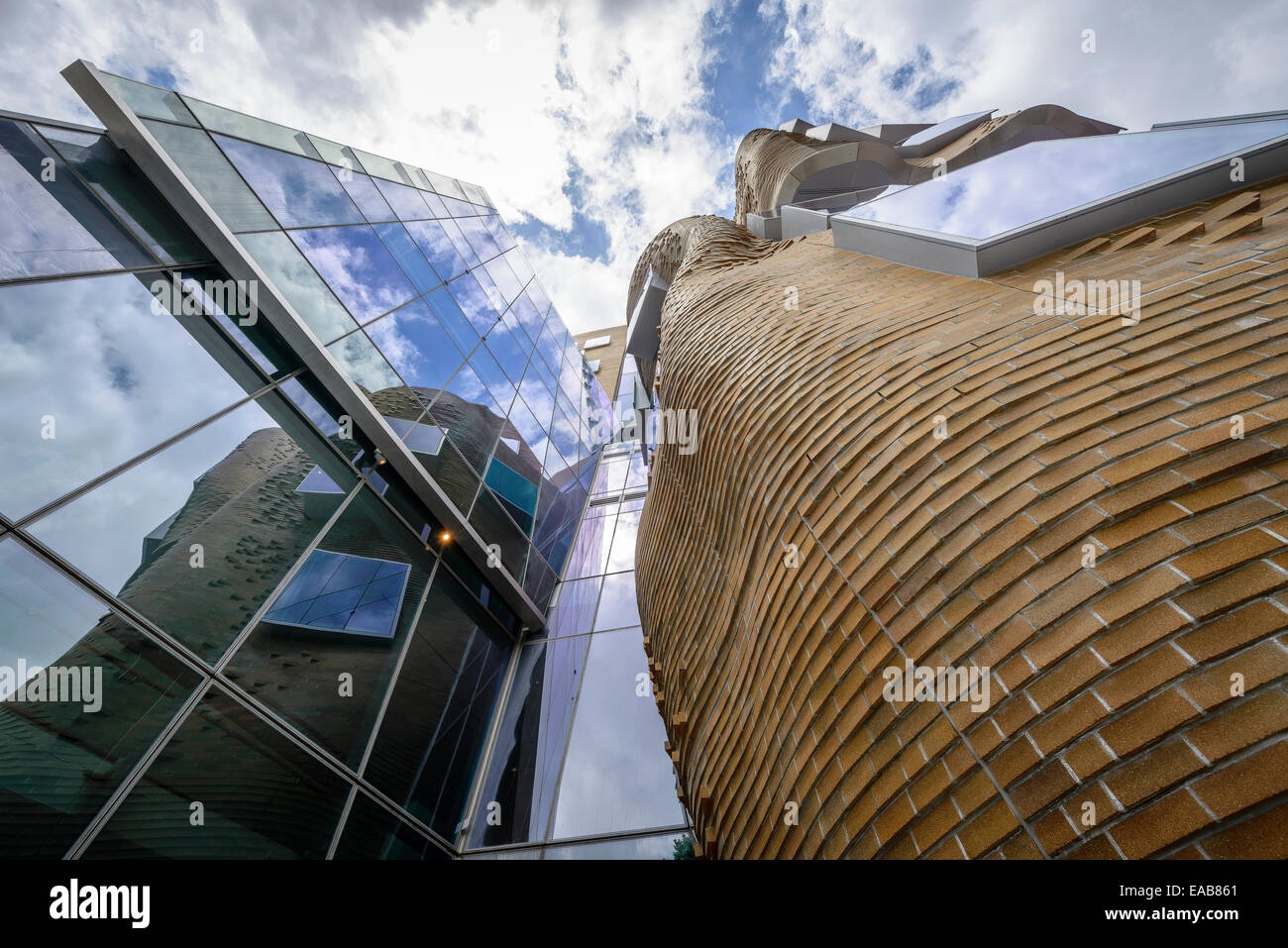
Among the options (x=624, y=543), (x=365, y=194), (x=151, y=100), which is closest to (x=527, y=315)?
(x=365, y=194)

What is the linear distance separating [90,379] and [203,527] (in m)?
1.50

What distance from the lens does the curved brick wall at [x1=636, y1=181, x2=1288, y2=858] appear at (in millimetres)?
1821

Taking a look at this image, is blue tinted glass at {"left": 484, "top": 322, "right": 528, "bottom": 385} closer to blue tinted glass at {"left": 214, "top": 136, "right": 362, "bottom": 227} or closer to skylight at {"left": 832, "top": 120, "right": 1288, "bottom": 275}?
blue tinted glass at {"left": 214, "top": 136, "right": 362, "bottom": 227}

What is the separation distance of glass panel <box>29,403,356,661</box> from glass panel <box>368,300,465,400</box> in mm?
2367

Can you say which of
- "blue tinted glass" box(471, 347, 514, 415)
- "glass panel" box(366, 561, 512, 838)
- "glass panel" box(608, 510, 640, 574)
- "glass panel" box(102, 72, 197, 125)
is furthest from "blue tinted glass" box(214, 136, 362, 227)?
"glass panel" box(608, 510, 640, 574)

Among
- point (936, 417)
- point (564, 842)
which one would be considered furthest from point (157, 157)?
point (564, 842)

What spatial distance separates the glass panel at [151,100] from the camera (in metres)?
5.33

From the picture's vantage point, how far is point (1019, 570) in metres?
2.46

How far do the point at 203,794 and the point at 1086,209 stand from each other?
28.3 feet

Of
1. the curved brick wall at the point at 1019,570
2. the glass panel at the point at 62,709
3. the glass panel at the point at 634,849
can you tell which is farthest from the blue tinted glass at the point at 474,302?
the glass panel at the point at 634,849

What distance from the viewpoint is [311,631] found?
5766 mm

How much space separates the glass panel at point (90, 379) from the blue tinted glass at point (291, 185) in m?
2.34
